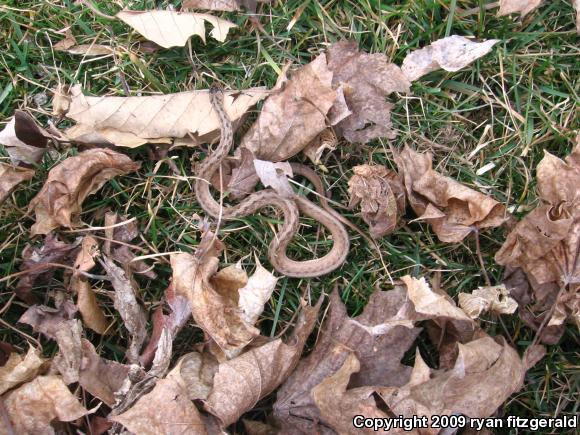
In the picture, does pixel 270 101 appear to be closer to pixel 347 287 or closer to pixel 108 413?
pixel 347 287

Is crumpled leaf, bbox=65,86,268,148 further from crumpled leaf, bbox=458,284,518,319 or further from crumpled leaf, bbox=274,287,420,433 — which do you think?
crumpled leaf, bbox=458,284,518,319

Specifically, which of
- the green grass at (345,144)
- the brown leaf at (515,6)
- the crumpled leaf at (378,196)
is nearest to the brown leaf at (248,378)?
the green grass at (345,144)

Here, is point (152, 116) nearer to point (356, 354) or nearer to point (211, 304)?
point (211, 304)

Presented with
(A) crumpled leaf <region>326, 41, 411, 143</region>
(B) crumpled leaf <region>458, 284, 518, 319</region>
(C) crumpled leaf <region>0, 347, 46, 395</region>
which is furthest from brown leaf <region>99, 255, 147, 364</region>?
(B) crumpled leaf <region>458, 284, 518, 319</region>

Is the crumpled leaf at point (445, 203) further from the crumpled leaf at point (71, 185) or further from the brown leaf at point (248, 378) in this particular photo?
the crumpled leaf at point (71, 185)

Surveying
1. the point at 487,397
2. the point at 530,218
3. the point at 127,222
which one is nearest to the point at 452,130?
the point at 530,218

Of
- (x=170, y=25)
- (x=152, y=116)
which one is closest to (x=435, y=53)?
(x=170, y=25)
